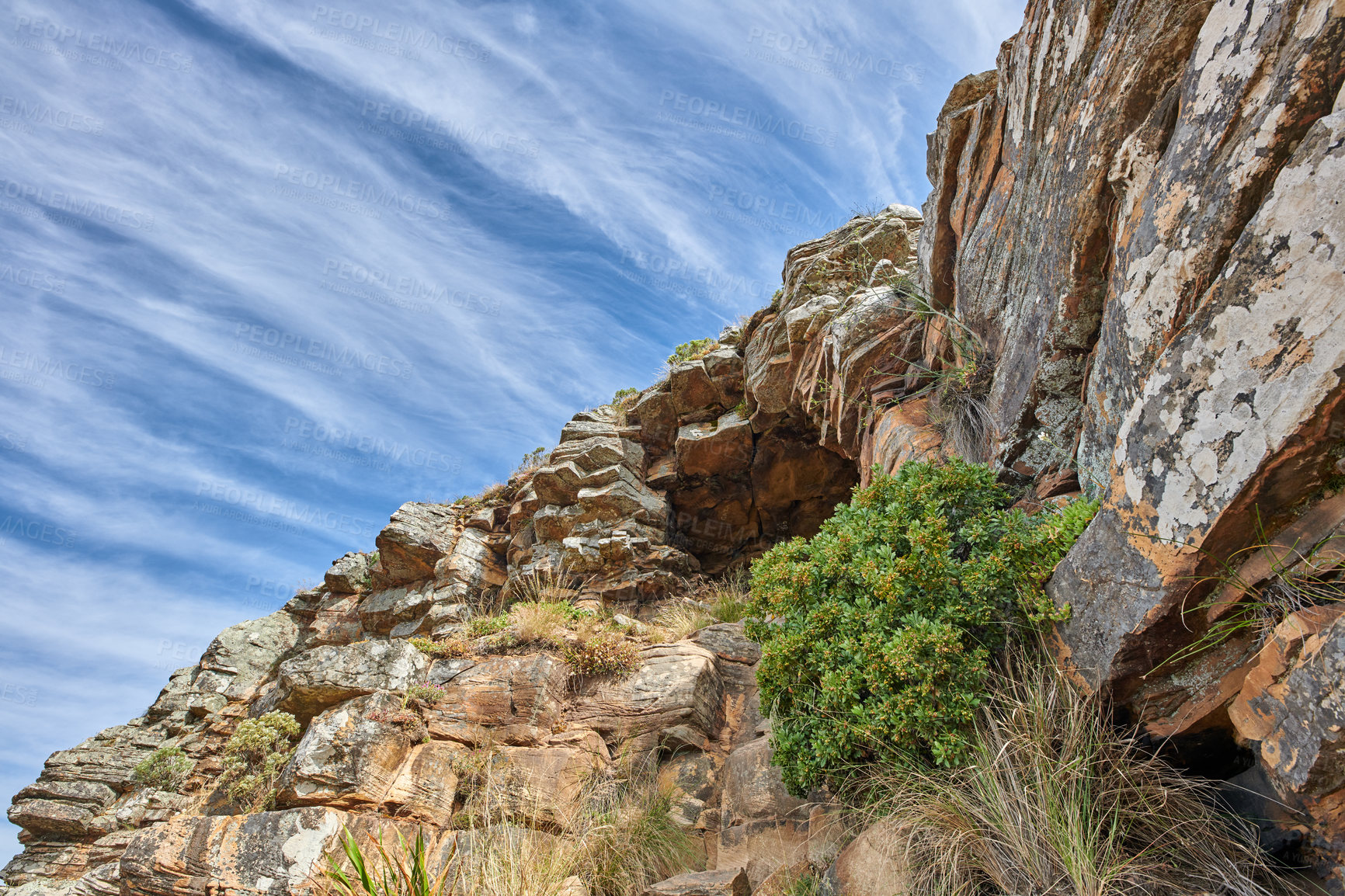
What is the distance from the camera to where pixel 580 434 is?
18531 millimetres

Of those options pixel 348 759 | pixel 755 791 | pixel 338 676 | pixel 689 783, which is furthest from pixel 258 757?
pixel 755 791

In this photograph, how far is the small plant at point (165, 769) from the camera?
13500 mm

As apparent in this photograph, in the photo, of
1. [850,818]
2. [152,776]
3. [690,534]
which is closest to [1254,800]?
[850,818]

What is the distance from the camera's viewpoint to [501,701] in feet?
29.3

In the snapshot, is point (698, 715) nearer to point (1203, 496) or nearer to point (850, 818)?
point (850, 818)

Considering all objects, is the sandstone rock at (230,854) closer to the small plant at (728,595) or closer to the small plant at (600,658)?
the small plant at (600,658)

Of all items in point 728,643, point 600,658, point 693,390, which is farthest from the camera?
point 693,390

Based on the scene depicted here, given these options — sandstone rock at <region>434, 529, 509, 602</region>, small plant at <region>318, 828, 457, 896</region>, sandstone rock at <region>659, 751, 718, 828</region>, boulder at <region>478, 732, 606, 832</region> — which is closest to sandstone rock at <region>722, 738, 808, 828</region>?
sandstone rock at <region>659, 751, 718, 828</region>

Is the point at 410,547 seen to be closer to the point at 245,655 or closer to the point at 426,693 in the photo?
the point at 245,655

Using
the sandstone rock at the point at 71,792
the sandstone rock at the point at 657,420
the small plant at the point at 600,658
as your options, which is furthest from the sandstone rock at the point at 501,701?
the sandstone rock at the point at 71,792

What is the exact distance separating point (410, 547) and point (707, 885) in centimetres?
1461

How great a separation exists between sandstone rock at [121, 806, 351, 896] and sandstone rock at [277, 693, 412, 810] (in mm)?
410

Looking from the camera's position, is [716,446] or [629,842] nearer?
[629,842]

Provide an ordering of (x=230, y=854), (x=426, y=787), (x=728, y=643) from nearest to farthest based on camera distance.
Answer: (x=230, y=854)
(x=426, y=787)
(x=728, y=643)
